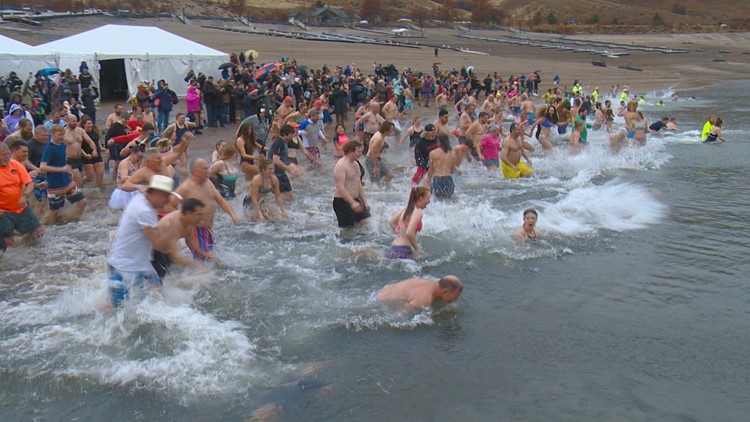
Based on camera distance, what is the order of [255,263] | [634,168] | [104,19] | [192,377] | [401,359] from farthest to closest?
[104,19]
[634,168]
[255,263]
[401,359]
[192,377]

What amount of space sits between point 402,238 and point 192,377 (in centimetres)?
308

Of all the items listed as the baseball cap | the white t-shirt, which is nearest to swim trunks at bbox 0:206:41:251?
the white t-shirt

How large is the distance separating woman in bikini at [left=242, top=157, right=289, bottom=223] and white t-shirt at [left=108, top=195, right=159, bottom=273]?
11.6 feet

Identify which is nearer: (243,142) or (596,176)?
(243,142)

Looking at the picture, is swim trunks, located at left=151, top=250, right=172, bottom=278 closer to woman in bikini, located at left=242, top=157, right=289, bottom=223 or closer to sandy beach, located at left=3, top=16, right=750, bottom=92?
woman in bikini, located at left=242, top=157, right=289, bottom=223

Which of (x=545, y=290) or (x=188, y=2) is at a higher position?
(x=188, y=2)

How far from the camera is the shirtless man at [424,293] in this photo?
6246mm

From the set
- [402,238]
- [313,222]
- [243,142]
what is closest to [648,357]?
[402,238]

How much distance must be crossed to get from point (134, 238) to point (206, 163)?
1.61 metres

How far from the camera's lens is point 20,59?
16922mm

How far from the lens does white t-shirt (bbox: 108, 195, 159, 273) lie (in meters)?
5.25

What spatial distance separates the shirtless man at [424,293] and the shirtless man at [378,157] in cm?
385

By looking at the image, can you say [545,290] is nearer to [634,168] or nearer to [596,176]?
[596,176]

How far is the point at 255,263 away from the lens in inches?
301
